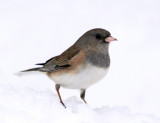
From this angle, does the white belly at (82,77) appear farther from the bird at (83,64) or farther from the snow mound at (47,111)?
the snow mound at (47,111)

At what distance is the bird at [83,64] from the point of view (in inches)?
128

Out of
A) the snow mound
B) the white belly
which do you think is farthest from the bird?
the snow mound

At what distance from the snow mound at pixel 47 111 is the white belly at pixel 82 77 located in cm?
18

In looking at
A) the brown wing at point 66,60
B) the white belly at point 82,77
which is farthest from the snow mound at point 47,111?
the brown wing at point 66,60

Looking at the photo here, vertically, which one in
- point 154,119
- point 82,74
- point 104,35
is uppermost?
point 104,35

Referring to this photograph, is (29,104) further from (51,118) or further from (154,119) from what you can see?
(154,119)

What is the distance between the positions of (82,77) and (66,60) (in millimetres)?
243

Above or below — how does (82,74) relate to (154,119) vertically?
above

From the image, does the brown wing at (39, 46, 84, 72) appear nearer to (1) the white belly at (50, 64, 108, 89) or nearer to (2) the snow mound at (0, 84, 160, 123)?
(1) the white belly at (50, 64, 108, 89)

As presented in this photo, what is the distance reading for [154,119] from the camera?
9.86ft

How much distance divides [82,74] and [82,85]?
0.13 metres

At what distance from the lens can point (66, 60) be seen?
3391mm

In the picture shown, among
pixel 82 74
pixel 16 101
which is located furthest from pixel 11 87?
pixel 82 74

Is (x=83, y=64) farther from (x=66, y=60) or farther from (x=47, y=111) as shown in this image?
(x=47, y=111)
